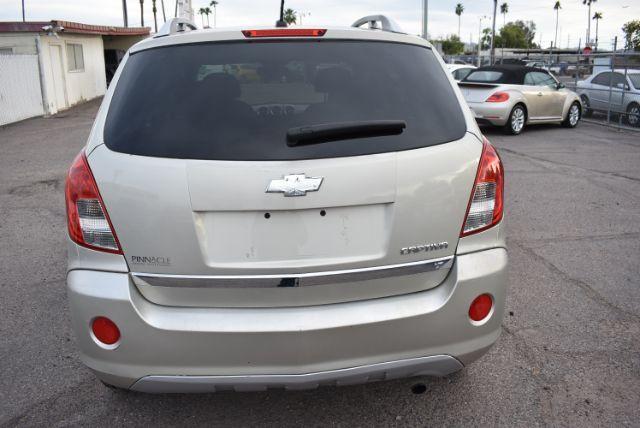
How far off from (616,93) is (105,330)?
56.6 feet

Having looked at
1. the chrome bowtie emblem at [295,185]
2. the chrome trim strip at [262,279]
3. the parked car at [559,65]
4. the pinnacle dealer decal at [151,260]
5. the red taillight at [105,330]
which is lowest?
the red taillight at [105,330]

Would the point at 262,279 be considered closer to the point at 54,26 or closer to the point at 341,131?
the point at 341,131

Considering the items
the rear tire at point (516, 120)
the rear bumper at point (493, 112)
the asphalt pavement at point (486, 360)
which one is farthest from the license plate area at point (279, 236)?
the rear tire at point (516, 120)

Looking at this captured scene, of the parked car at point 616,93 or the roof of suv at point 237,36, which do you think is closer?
the roof of suv at point 237,36

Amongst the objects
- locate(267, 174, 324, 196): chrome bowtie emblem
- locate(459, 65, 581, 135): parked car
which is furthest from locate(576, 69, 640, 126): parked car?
locate(267, 174, 324, 196): chrome bowtie emblem

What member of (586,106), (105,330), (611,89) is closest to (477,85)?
(611,89)

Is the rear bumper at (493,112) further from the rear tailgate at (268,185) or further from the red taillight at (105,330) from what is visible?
the red taillight at (105,330)

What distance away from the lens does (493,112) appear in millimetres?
14375

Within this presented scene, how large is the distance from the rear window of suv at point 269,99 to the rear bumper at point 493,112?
472 inches

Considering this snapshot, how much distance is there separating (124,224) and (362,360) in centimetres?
112

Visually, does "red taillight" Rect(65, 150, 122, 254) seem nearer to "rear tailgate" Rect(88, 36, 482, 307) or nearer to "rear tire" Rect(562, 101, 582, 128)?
"rear tailgate" Rect(88, 36, 482, 307)

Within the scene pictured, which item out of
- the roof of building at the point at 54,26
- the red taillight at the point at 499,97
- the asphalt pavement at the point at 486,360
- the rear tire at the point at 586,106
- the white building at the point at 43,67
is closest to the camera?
the asphalt pavement at the point at 486,360

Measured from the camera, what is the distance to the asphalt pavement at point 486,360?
302 centimetres

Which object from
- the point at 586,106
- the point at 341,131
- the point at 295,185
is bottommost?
the point at 586,106
